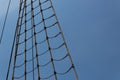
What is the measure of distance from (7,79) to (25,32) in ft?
6.86

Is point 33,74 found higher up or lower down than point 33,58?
lower down

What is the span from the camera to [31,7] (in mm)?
11078

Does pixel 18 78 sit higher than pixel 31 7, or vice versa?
pixel 31 7

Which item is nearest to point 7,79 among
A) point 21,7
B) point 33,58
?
point 33,58

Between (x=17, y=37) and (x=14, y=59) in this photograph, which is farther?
(x=17, y=37)

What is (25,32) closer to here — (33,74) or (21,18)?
(21,18)

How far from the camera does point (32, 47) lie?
10438 millimetres

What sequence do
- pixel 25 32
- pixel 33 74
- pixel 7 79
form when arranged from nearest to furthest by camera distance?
pixel 7 79 < pixel 33 74 < pixel 25 32

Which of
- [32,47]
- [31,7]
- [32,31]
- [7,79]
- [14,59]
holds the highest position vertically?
[31,7]

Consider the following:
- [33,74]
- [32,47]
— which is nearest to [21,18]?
[32,47]

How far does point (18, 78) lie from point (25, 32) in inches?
70.8

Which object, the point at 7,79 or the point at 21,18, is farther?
the point at 21,18

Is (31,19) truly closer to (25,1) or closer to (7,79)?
(25,1)

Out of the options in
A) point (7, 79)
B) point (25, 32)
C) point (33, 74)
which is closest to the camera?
point (7, 79)
